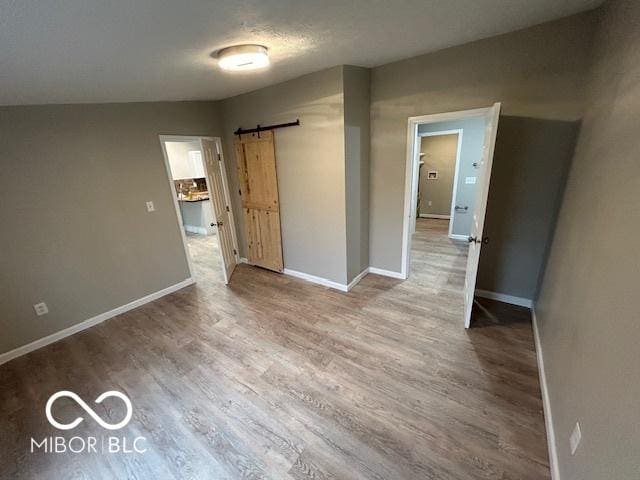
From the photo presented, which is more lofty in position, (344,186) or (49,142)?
(49,142)

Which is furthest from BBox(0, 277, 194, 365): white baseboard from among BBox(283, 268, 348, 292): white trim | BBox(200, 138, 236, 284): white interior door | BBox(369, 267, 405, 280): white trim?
BBox(369, 267, 405, 280): white trim

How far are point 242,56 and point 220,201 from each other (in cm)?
220

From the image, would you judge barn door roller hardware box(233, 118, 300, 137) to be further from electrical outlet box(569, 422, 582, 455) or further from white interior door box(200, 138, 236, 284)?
electrical outlet box(569, 422, 582, 455)

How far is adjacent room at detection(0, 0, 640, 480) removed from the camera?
131cm

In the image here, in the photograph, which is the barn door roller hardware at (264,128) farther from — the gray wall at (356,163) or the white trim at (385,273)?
the white trim at (385,273)

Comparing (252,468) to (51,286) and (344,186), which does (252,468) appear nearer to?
(344,186)

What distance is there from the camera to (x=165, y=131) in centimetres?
308

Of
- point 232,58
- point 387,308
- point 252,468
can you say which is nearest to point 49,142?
point 232,58

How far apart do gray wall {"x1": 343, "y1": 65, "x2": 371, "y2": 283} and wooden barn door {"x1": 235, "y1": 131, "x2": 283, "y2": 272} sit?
1.04 metres

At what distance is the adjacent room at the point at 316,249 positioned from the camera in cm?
131

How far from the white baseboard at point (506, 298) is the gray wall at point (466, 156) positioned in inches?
88.8

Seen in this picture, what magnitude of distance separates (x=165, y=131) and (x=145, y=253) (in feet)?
4.94

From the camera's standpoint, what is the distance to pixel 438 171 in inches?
258

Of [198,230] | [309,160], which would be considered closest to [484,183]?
[309,160]
